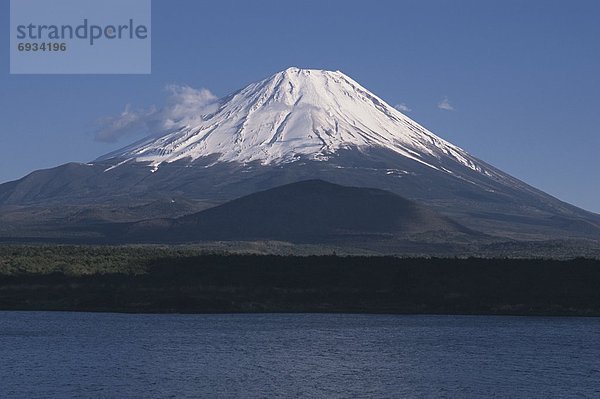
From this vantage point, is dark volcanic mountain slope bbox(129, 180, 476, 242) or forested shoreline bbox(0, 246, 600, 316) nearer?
forested shoreline bbox(0, 246, 600, 316)

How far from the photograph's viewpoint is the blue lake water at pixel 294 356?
36812mm

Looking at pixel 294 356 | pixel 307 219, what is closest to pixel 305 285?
pixel 294 356

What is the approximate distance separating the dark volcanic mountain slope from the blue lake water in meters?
105

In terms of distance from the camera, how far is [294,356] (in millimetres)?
44719

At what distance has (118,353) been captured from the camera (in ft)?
147

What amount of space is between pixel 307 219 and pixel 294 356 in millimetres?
136693

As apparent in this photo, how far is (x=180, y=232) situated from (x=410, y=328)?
11581cm

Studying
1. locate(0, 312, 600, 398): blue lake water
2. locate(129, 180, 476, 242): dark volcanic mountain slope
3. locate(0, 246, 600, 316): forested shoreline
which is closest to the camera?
locate(0, 312, 600, 398): blue lake water

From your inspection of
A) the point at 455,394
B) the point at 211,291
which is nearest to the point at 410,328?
the point at 211,291

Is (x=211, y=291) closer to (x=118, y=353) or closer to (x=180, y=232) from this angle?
(x=118, y=353)

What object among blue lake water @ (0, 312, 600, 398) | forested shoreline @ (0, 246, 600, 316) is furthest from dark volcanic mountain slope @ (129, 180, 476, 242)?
blue lake water @ (0, 312, 600, 398)

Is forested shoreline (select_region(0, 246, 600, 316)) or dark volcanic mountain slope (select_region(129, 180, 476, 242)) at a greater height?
dark volcanic mountain slope (select_region(129, 180, 476, 242))

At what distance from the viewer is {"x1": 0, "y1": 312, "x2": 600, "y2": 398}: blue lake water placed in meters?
36.8

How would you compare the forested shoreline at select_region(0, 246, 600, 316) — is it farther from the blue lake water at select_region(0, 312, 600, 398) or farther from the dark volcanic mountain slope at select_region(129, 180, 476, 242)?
the dark volcanic mountain slope at select_region(129, 180, 476, 242)
